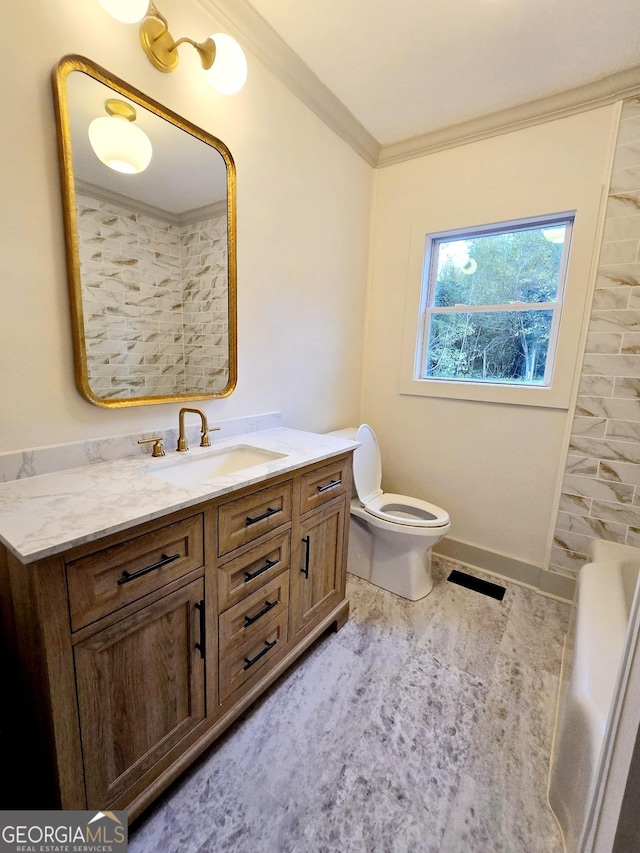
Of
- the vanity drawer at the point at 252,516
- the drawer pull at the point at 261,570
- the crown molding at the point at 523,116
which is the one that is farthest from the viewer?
the crown molding at the point at 523,116

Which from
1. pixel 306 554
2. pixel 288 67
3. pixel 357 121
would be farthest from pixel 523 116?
pixel 306 554

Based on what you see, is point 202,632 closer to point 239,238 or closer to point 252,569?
point 252,569

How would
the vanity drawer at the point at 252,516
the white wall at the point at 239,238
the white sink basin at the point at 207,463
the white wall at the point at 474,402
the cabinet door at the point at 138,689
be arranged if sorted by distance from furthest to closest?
the white wall at the point at 474,402 → the white sink basin at the point at 207,463 → the vanity drawer at the point at 252,516 → the white wall at the point at 239,238 → the cabinet door at the point at 138,689

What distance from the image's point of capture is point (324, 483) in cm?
150

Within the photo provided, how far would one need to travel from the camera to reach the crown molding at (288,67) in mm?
1380

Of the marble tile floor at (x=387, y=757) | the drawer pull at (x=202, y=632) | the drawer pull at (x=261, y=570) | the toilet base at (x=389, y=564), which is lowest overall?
the marble tile floor at (x=387, y=757)

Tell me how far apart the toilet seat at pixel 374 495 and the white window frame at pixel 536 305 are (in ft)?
1.67

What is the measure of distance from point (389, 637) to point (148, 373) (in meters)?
1.58

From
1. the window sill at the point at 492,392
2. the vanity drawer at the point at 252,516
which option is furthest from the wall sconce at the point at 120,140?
the window sill at the point at 492,392

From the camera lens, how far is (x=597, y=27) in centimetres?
144

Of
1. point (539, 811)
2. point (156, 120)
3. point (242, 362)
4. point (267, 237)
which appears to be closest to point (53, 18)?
point (156, 120)

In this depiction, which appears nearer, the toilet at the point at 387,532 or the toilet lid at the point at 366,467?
the toilet at the point at 387,532

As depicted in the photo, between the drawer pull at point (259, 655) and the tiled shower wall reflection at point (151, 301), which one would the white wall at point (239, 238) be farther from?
the drawer pull at point (259, 655)

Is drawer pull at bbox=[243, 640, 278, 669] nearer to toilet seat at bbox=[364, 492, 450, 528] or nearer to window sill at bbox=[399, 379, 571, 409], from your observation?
toilet seat at bbox=[364, 492, 450, 528]
